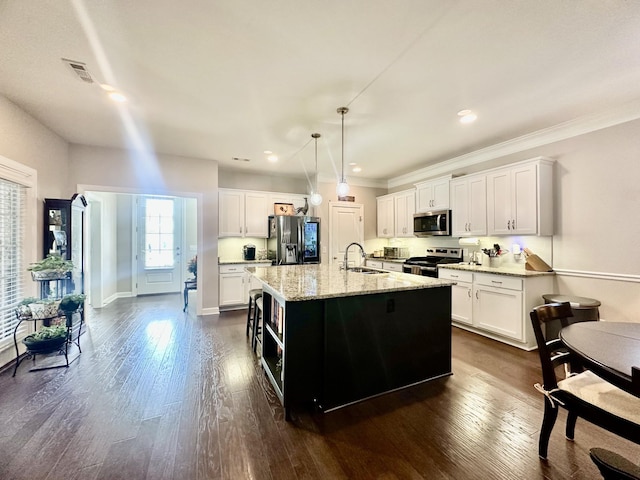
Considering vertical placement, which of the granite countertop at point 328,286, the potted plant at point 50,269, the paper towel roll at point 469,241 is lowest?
the granite countertop at point 328,286

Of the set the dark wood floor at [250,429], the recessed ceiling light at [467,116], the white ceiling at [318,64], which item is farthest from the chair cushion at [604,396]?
the recessed ceiling light at [467,116]

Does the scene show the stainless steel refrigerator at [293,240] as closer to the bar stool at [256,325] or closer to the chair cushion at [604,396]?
the bar stool at [256,325]

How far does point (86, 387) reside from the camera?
247cm

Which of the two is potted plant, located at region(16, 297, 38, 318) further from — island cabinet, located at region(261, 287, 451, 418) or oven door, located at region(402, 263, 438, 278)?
oven door, located at region(402, 263, 438, 278)

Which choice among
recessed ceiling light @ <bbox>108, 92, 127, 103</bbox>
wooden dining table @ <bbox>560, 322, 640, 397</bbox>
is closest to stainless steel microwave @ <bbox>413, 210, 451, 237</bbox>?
wooden dining table @ <bbox>560, 322, 640, 397</bbox>

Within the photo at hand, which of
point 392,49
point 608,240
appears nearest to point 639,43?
point 392,49

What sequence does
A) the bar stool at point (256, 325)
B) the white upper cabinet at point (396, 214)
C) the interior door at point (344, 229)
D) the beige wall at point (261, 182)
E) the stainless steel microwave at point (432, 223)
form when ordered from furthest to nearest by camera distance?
the interior door at point (344, 229) → the beige wall at point (261, 182) → the white upper cabinet at point (396, 214) → the stainless steel microwave at point (432, 223) → the bar stool at point (256, 325)

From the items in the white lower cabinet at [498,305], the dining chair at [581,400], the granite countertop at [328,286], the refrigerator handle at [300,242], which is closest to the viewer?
the dining chair at [581,400]

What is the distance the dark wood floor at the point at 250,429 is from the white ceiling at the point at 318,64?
275 centimetres

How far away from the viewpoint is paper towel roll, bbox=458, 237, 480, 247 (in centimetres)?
452

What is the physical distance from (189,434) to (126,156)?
169 inches

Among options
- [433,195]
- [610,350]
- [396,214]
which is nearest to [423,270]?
[433,195]

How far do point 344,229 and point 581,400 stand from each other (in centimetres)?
482

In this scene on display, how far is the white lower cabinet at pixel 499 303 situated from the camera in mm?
3309
